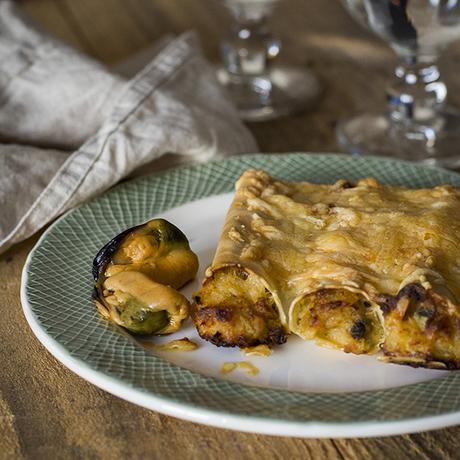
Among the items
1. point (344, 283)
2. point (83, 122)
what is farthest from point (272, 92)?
point (344, 283)

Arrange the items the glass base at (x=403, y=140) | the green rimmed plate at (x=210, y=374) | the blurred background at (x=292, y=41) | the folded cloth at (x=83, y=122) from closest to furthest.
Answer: the green rimmed plate at (x=210, y=374) → the folded cloth at (x=83, y=122) → the glass base at (x=403, y=140) → the blurred background at (x=292, y=41)

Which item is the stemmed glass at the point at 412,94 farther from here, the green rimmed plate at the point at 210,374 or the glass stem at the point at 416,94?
the green rimmed plate at the point at 210,374

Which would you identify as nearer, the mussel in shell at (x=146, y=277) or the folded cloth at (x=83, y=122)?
the mussel in shell at (x=146, y=277)

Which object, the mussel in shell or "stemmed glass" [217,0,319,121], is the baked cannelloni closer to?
the mussel in shell

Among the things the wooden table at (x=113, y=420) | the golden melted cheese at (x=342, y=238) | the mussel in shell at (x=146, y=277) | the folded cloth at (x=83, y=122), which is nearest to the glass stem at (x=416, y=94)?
the wooden table at (x=113, y=420)

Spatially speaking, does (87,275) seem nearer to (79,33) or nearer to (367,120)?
(367,120)

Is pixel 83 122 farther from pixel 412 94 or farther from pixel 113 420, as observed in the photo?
pixel 113 420

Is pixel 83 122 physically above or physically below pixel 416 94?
above
